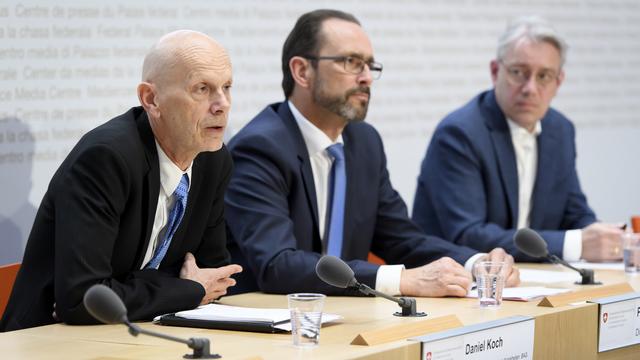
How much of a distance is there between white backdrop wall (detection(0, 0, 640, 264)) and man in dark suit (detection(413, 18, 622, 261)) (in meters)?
0.69

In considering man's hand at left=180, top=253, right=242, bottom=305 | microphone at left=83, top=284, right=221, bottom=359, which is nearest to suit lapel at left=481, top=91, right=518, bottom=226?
man's hand at left=180, top=253, right=242, bottom=305

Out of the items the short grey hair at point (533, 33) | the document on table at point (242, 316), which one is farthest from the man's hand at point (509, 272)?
the short grey hair at point (533, 33)

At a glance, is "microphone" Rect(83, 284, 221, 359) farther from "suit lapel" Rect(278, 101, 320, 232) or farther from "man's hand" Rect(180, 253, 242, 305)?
"suit lapel" Rect(278, 101, 320, 232)

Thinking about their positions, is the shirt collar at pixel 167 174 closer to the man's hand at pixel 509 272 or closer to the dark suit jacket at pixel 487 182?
the man's hand at pixel 509 272

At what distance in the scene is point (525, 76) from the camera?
4.95 metres

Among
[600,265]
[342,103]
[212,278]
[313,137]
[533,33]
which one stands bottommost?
[600,265]

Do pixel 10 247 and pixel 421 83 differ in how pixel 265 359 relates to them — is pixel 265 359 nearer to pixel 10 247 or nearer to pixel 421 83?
pixel 10 247

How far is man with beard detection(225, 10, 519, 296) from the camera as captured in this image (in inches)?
148

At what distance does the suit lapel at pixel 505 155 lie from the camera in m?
4.85

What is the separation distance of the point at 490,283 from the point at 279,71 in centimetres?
206

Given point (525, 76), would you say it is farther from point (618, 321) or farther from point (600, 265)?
point (618, 321)

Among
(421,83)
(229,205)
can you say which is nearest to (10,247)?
(229,205)

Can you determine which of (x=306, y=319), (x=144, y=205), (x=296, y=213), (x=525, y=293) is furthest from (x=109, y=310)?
(x=296, y=213)

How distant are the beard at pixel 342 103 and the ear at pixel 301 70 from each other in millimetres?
67
